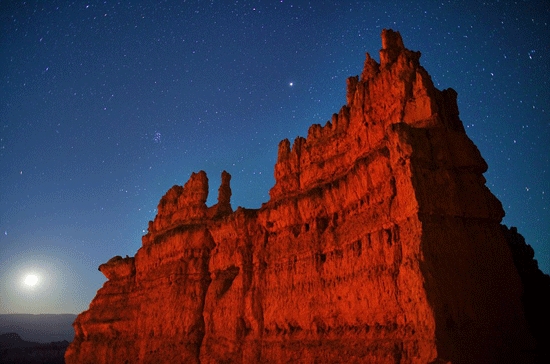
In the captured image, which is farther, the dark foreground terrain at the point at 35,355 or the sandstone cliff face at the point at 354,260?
the dark foreground terrain at the point at 35,355

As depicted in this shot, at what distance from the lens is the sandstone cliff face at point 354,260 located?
16.6 metres

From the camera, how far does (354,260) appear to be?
2139 cm

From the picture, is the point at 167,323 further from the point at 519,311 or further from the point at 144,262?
the point at 519,311

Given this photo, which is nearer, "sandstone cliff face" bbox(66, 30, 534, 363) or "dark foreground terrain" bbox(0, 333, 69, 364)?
"sandstone cliff face" bbox(66, 30, 534, 363)

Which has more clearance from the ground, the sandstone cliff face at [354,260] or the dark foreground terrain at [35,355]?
the sandstone cliff face at [354,260]

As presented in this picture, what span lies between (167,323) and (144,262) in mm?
8260

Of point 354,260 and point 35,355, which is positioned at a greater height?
point 354,260

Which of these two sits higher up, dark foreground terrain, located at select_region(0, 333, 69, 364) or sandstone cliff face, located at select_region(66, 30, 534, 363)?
sandstone cliff face, located at select_region(66, 30, 534, 363)

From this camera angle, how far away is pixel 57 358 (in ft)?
333

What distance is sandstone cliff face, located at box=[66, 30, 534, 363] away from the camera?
16625 millimetres

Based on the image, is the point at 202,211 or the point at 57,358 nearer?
the point at 202,211

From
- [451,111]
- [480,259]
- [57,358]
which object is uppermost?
[451,111]

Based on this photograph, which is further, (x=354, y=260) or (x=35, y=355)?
(x=35, y=355)

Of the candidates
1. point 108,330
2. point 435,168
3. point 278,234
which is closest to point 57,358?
point 108,330
